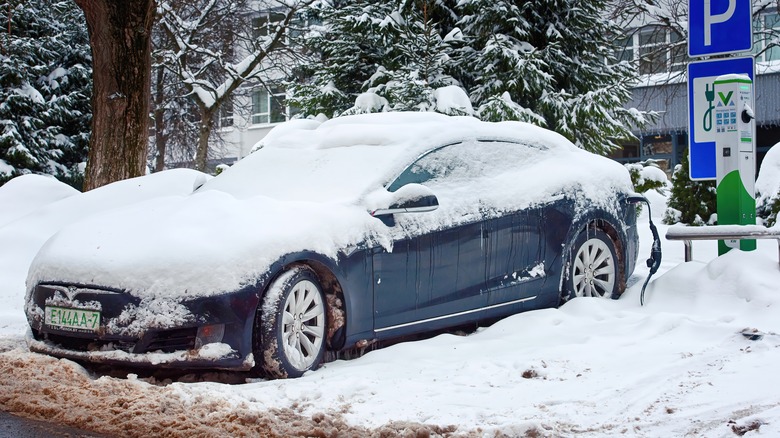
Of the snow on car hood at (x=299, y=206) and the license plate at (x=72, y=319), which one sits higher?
the snow on car hood at (x=299, y=206)

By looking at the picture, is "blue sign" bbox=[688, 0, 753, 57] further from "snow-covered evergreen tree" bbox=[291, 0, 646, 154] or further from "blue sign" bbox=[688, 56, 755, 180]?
"snow-covered evergreen tree" bbox=[291, 0, 646, 154]

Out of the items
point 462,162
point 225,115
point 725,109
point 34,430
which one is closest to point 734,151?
point 725,109

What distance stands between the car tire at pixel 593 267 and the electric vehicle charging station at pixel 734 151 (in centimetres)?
103

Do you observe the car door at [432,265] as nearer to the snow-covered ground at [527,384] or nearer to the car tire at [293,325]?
the snow-covered ground at [527,384]

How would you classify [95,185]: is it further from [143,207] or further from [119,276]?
[119,276]

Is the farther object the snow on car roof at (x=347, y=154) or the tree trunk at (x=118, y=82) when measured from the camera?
the tree trunk at (x=118, y=82)

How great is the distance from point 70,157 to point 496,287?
18.3m

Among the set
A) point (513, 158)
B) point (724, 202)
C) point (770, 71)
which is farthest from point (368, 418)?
point (770, 71)

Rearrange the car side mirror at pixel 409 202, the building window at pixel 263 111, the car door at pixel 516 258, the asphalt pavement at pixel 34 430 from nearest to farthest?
1. the asphalt pavement at pixel 34 430
2. the car side mirror at pixel 409 202
3. the car door at pixel 516 258
4. the building window at pixel 263 111

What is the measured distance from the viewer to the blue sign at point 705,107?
7.43 m

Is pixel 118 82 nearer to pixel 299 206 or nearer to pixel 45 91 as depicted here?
pixel 299 206

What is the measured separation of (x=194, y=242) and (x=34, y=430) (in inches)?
55.5

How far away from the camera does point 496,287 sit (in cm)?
625

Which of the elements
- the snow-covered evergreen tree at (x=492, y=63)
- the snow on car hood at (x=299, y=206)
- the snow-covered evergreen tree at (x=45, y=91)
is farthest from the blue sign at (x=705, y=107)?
the snow-covered evergreen tree at (x=45, y=91)
